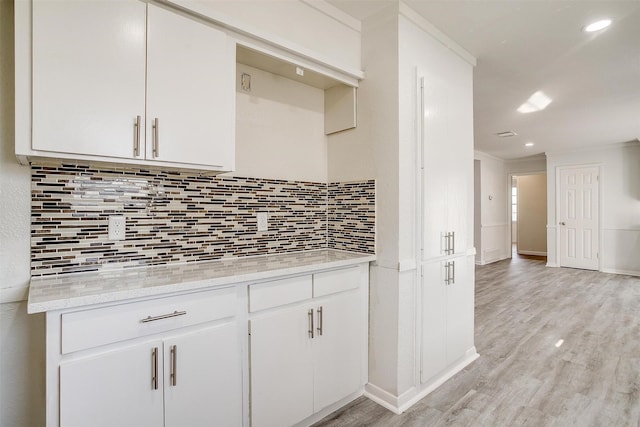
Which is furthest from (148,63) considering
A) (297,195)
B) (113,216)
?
(297,195)

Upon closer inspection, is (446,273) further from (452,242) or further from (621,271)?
(621,271)

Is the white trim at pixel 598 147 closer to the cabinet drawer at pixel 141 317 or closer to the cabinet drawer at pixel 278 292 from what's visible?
the cabinet drawer at pixel 278 292

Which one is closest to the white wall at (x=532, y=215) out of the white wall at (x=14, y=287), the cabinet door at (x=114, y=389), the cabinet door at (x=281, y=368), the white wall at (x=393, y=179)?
the white wall at (x=393, y=179)

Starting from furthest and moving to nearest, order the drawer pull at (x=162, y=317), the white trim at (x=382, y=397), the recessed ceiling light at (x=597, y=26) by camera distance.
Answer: the recessed ceiling light at (x=597, y=26) < the white trim at (x=382, y=397) < the drawer pull at (x=162, y=317)

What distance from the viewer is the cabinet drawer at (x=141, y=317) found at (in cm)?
115

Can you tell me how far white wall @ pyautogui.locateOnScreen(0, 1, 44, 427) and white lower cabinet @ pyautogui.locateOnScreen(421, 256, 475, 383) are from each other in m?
2.10

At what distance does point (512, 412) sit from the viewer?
199 cm

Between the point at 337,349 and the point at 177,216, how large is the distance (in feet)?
4.05

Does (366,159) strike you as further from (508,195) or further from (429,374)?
(508,195)

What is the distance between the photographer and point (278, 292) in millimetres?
1682

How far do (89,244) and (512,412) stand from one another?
102 inches

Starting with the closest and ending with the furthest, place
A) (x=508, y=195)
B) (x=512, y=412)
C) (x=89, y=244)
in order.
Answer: (x=89, y=244) → (x=512, y=412) → (x=508, y=195)

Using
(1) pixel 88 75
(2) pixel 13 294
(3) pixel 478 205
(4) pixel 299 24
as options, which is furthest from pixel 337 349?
(3) pixel 478 205

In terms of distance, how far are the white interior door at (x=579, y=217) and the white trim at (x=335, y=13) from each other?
6.55 m
